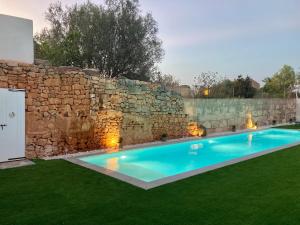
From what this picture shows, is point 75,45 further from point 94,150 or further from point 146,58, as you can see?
point 94,150

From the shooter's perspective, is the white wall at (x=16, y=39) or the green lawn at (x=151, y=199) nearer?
the green lawn at (x=151, y=199)

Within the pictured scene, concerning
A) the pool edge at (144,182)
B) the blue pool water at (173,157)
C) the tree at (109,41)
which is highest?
the tree at (109,41)

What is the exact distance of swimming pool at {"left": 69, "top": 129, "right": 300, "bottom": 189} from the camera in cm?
717

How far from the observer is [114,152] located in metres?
10.1

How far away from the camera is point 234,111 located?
17.8 metres

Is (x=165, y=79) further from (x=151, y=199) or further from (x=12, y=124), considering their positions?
(x=151, y=199)

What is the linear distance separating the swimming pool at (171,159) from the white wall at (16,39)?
3867 mm

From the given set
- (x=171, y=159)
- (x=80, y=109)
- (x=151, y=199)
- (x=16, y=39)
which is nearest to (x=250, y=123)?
(x=171, y=159)

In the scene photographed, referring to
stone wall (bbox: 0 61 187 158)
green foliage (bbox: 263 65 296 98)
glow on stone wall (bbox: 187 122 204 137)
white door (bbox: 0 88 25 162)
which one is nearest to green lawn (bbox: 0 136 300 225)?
white door (bbox: 0 88 25 162)

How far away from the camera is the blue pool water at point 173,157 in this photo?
8164 mm

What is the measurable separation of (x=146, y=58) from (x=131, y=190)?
1505 cm

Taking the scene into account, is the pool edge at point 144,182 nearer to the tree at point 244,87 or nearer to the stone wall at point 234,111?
the stone wall at point 234,111

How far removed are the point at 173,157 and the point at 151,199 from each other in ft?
17.3

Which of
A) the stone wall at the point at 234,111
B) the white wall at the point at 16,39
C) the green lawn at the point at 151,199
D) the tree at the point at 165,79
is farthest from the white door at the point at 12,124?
the tree at the point at 165,79
